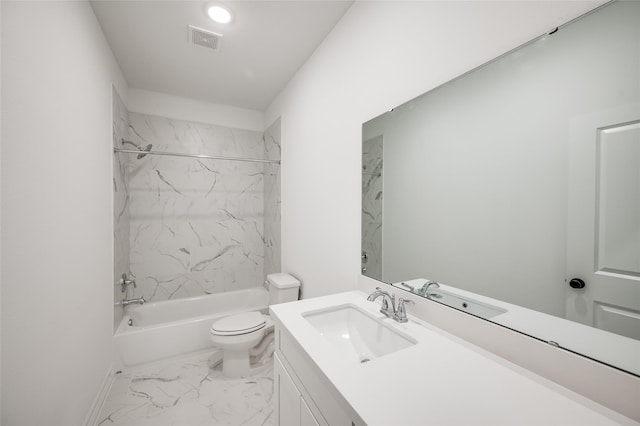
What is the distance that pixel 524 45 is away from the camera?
77cm

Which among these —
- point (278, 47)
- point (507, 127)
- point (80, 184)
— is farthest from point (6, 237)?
point (278, 47)

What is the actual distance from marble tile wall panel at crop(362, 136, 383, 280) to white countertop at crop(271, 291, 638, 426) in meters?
0.52

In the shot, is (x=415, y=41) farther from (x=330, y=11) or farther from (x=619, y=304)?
(x=619, y=304)

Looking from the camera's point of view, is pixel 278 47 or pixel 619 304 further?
pixel 278 47

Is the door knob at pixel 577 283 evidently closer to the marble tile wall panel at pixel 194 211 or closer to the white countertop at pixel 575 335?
the white countertop at pixel 575 335

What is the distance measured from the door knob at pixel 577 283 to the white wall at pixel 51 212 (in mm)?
1773

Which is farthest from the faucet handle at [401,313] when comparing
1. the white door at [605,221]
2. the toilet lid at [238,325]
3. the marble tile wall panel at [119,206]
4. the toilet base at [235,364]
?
the marble tile wall panel at [119,206]

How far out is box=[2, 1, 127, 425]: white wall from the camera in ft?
2.89

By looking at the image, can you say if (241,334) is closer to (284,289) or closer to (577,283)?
(284,289)

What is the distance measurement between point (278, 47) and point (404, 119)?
4.44 ft

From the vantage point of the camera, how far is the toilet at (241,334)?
1963 millimetres

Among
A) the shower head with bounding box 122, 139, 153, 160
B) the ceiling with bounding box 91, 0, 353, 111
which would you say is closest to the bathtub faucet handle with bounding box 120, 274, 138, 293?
the shower head with bounding box 122, 139, 153, 160

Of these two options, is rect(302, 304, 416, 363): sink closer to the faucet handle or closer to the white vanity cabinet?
the faucet handle

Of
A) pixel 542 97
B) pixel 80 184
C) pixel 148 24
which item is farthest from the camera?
pixel 148 24
